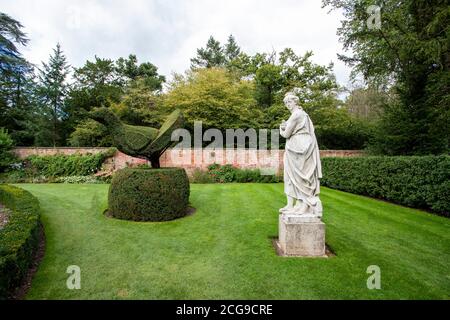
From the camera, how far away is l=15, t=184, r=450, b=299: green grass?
2893 mm

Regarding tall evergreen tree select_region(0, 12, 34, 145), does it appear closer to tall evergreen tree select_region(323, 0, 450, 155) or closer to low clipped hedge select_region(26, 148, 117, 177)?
low clipped hedge select_region(26, 148, 117, 177)

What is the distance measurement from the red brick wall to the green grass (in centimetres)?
724

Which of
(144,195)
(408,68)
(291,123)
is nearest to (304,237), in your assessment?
(291,123)

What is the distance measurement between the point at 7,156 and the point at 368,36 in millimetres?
20392

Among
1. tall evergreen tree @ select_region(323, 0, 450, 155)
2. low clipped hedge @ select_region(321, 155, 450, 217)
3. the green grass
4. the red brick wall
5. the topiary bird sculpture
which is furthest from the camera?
the red brick wall

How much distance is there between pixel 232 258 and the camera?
149 inches

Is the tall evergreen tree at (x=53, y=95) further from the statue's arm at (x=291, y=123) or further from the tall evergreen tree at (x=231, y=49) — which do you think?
the statue's arm at (x=291, y=123)

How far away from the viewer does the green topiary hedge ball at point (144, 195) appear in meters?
5.50

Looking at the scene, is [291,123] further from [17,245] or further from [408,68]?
[408,68]

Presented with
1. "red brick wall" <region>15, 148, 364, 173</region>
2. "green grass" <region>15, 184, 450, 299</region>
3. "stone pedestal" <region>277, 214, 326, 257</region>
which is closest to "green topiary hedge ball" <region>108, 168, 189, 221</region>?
"green grass" <region>15, 184, 450, 299</region>

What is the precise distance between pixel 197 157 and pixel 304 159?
10.3 meters

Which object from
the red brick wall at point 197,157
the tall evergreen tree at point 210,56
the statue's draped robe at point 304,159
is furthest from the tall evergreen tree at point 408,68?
the tall evergreen tree at point 210,56

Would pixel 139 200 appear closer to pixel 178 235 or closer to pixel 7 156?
pixel 178 235

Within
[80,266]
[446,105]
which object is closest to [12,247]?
[80,266]
